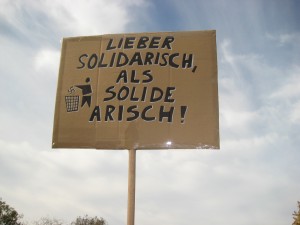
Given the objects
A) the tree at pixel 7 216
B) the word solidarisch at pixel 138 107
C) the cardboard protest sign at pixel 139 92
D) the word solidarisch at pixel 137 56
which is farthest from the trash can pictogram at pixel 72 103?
the tree at pixel 7 216

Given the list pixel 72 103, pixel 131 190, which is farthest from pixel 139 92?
pixel 131 190

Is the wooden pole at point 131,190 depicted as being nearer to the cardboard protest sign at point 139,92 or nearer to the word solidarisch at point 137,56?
the cardboard protest sign at point 139,92

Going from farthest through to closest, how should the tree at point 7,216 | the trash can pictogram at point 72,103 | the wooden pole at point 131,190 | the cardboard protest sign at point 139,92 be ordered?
1. the tree at point 7,216
2. the trash can pictogram at point 72,103
3. the cardboard protest sign at point 139,92
4. the wooden pole at point 131,190

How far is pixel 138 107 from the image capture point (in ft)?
15.8

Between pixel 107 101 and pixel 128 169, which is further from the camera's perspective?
pixel 107 101

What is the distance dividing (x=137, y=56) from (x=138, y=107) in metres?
0.82

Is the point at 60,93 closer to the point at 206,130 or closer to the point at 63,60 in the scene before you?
the point at 63,60

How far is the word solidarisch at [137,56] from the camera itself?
503 centimetres

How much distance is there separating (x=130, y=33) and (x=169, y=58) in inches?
29.4

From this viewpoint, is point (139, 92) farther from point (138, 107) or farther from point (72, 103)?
point (72, 103)

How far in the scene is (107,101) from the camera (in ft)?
16.1

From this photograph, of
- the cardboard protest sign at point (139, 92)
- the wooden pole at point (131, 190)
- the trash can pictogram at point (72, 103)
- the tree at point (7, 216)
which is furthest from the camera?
the tree at point (7, 216)

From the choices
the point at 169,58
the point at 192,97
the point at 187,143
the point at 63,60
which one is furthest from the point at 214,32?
the point at 63,60

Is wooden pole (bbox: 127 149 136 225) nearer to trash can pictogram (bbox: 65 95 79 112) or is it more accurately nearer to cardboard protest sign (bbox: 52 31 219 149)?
cardboard protest sign (bbox: 52 31 219 149)
